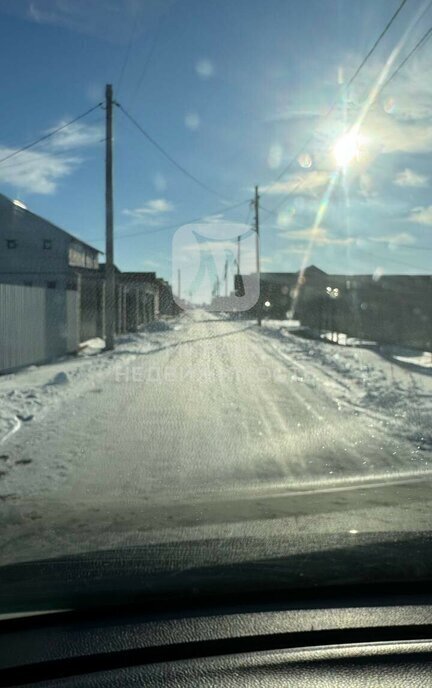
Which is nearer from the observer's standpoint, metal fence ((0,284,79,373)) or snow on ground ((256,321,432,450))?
snow on ground ((256,321,432,450))

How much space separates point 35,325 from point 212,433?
33.8 ft

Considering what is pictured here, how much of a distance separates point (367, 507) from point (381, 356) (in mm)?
18397

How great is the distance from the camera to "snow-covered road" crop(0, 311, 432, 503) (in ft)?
24.1

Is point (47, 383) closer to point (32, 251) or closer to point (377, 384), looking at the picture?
point (377, 384)

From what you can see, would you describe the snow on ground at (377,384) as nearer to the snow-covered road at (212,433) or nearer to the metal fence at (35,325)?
the snow-covered road at (212,433)

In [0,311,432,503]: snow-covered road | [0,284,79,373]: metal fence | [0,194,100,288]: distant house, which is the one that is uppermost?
[0,194,100,288]: distant house

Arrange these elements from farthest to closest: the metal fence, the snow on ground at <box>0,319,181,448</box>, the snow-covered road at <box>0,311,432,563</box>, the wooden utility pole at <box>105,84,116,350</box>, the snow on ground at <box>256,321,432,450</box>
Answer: the wooden utility pole at <box>105,84,116,350</box> → the metal fence → the snow on ground at <box>0,319,181,448</box> → the snow on ground at <box>256,321,432,450</box> → the snow-covered road at <box>0,311,432,563</box>

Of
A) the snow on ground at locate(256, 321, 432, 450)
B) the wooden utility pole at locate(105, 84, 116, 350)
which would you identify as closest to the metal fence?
the wooden utility pole at locate(105, 84, 116, 350)

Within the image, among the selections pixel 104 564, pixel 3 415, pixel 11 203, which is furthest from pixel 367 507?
pixel 11 203

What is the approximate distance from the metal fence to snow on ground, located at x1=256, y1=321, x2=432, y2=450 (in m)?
6.57

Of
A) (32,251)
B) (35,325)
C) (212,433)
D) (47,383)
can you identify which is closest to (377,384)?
(212,433)

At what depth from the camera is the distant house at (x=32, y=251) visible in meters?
40.5

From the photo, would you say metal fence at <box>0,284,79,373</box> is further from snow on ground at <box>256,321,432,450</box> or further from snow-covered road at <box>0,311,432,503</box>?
snow on ground at <box>256,321,432,450</box>

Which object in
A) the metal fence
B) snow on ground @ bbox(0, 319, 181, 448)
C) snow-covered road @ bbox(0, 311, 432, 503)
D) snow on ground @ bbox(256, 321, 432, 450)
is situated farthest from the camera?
the metal fence
